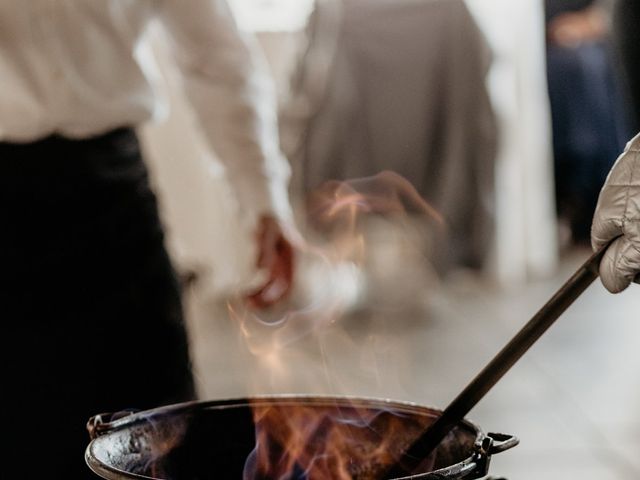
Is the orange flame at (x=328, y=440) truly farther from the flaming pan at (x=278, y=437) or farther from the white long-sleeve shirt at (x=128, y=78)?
the white long-sleeve shirt at (x=128, y=78)

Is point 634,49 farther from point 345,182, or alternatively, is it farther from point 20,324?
point 20,324

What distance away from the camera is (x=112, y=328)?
135 centimetres

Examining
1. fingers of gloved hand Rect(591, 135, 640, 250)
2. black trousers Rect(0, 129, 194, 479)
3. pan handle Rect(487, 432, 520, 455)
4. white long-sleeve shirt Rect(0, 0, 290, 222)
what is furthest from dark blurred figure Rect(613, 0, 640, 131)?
pan handle Rect(487, 432, 520, 455)

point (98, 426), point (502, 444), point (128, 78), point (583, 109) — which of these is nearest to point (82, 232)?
point (128, 78)

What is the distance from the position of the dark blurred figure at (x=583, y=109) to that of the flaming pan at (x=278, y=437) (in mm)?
4237

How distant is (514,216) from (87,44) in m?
3.59

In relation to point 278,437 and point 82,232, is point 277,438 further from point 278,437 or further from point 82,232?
point 82,232

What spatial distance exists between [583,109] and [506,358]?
449cm

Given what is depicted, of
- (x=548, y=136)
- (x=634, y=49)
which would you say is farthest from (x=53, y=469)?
(x=548, y=136)

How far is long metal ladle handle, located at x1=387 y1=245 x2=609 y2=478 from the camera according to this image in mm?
822

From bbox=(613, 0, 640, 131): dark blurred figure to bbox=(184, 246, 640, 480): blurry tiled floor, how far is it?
73cm

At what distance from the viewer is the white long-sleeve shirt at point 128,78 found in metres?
1.26

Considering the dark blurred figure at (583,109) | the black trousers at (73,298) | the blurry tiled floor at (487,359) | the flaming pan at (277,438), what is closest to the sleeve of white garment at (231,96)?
the black trousers at (73,298)

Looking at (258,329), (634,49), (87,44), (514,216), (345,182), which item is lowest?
(514,216)
